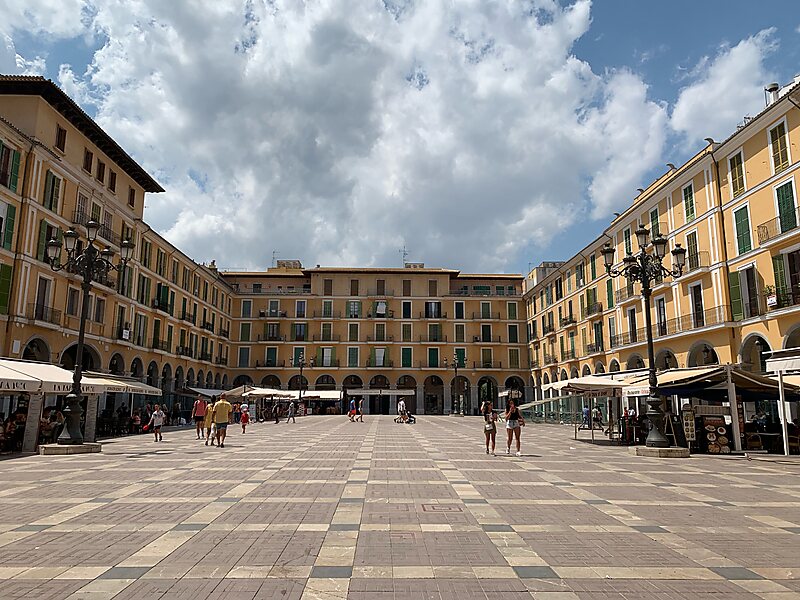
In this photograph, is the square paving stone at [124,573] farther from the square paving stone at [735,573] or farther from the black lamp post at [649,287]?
the black lamp post at [649,287]

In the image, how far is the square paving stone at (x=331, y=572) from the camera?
4.80 m

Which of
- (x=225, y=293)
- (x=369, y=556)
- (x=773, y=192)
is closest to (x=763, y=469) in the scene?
(x=369, y=556)

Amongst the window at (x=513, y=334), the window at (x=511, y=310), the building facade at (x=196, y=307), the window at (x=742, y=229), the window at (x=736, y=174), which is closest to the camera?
the window at (x=742, y=229)

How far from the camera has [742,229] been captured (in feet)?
84.3

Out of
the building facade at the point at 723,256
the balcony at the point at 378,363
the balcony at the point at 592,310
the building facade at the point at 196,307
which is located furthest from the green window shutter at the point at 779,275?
the balcony at the point at 378,363

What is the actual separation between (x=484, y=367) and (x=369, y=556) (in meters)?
54.3

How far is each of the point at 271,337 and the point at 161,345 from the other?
19.0 m

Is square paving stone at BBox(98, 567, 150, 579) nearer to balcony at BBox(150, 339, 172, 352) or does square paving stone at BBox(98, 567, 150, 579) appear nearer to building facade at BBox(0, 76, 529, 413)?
building facade at BBox(0, 76, 529, 413)

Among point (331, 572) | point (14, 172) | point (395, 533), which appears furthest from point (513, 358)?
point (331, 572)

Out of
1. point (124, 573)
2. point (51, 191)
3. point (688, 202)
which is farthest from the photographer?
point (688, 202)

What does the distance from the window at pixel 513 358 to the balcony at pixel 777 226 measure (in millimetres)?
36034

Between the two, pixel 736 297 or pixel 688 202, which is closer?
pixel 736 297

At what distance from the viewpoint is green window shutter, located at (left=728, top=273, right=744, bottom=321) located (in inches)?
1007

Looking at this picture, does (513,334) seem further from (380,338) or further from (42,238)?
(42,238)
